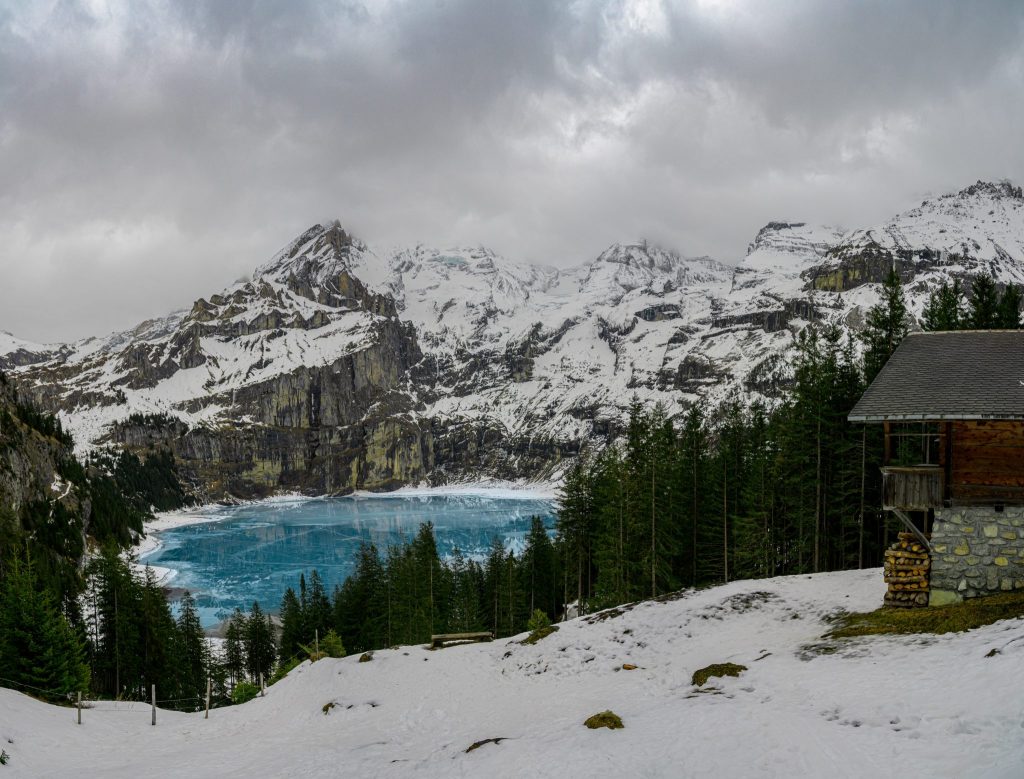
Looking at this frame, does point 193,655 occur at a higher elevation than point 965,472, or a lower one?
lower

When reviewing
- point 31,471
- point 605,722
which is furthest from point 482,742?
point 31,471

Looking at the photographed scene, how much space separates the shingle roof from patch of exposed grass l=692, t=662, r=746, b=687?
25.4 ft

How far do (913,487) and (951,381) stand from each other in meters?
3.26

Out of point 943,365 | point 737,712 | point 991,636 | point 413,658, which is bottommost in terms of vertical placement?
point 413,658

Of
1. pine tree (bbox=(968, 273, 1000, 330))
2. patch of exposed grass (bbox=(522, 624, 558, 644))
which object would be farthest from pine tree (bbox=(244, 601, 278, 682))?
pine tree (bbox=(968, 273, 1000, 330))

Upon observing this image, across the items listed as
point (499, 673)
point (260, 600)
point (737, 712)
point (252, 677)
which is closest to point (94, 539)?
point (260, 600)

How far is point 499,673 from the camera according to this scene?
789 inches

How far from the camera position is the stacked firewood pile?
660 inches

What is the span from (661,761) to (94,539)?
130540 millimetres

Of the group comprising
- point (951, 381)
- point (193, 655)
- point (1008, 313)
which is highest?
point (1008, 313)

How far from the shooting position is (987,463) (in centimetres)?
1659

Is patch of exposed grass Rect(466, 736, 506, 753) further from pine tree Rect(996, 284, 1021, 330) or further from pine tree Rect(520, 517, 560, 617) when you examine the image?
pine tree Rect(520, 517, 560, 617)

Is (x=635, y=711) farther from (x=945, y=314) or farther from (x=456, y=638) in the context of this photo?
(x=945, y=314)

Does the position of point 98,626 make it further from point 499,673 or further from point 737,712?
point 737,712
